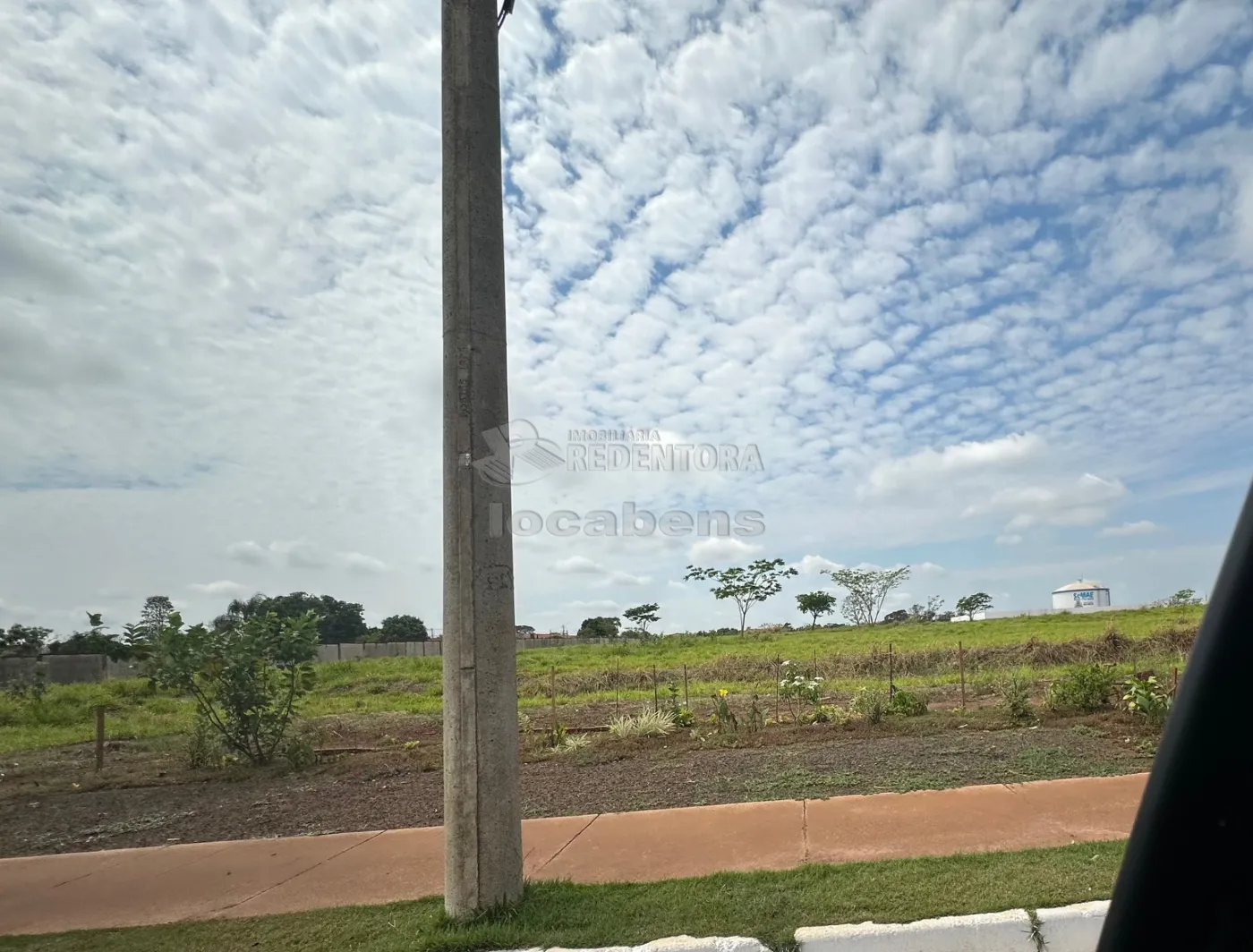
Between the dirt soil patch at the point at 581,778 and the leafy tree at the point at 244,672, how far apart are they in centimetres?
43

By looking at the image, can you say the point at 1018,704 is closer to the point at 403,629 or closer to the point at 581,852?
the point at 581,852

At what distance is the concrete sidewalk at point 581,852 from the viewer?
4.77 m

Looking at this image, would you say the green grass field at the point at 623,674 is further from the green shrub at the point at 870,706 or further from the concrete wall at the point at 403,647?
the concrete wall at the point at 403,647

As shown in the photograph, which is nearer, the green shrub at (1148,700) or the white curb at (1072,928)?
the white curb at (1072,928)

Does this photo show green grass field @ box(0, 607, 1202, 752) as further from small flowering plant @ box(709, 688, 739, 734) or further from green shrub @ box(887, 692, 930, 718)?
small flowering plant @ box(709, 688, 739, 734)

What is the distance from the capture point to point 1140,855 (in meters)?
0.89

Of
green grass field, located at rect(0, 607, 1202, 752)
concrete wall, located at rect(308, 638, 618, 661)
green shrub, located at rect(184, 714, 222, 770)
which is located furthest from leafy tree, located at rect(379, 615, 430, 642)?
green shrub, located at rect(184, 714, 222, 770)

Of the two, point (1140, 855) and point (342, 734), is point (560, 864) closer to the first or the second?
point (1140, 855)

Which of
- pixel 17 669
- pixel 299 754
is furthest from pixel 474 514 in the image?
pixel 17 669

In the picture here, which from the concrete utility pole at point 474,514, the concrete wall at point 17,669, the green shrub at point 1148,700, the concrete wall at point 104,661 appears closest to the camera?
the concrete utility pole at point 474,514

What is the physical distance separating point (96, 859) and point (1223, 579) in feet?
24.1

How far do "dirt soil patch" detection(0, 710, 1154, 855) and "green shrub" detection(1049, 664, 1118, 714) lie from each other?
342 mm

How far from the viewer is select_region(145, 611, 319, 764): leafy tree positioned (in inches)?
349

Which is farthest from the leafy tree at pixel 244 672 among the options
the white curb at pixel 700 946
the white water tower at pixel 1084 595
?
the white water tower at pixel 1084 595
